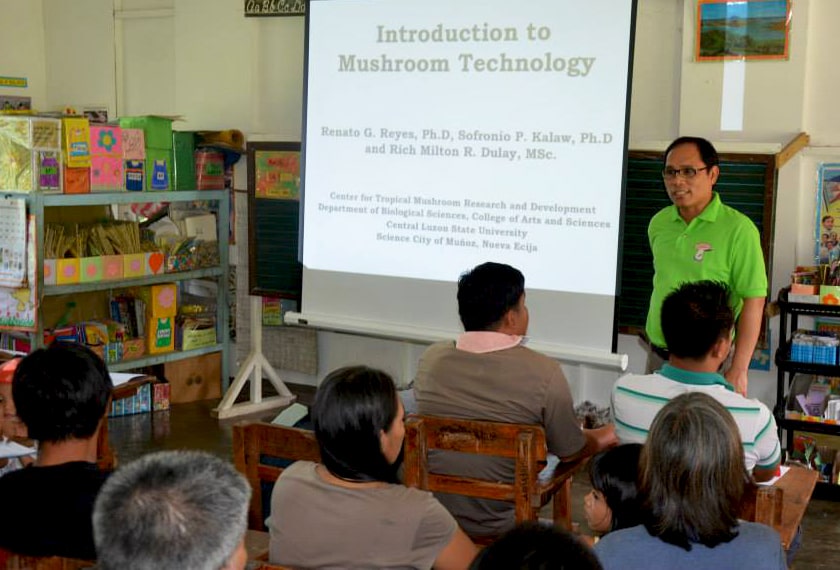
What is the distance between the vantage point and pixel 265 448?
7.84ft

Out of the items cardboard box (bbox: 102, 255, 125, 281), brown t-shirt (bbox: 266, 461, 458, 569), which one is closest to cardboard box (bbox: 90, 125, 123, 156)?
cardboard box (bbox: 102, 255, 125, 281)

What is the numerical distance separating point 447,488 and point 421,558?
64 centimetres

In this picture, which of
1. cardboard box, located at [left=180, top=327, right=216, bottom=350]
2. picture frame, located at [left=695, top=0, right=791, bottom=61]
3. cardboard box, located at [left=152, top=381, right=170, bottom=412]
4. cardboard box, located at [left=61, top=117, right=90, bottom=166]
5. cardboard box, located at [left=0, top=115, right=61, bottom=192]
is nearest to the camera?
picture frame, located at [left=695, top=0, right=791, bottom=61]

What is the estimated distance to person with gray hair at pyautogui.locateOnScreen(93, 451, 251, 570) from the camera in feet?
4.02

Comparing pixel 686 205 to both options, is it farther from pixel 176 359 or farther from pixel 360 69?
pixel 176 359

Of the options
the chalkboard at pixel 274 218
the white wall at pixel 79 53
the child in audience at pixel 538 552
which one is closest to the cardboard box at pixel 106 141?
the chalkboard at pixel 274 218

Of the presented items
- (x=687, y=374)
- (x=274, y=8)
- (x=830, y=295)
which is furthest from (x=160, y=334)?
(x=687, y=374)

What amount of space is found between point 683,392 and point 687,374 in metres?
0.10

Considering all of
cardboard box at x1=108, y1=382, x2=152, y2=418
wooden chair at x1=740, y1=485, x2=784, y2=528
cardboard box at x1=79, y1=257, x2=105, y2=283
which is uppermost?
cardboard box at x1=79, y1=257, x2=105, y2=283

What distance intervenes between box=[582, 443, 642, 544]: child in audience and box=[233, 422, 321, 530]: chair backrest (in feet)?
2.10

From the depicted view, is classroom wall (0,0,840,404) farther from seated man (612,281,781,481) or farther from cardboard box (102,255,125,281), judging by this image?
seated man (612,281,781,481)

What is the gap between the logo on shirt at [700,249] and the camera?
11.6ft

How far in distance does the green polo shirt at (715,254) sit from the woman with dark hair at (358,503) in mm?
1756

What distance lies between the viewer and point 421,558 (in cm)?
191
